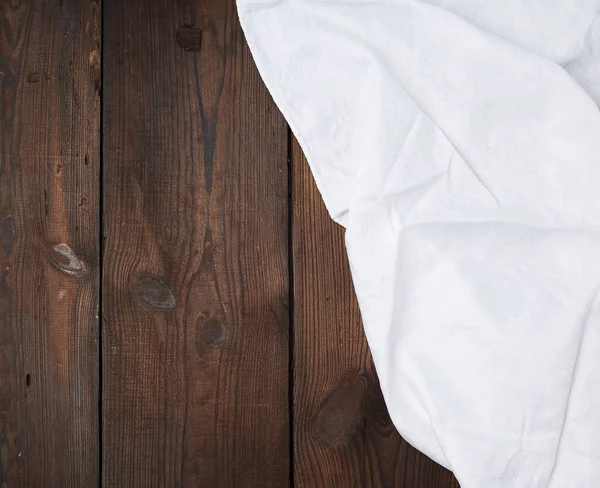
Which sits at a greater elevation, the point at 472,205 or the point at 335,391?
the point at 472,205

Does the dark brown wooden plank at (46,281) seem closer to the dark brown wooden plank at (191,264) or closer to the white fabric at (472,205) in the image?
the dark brown wooden plank at (191,264)

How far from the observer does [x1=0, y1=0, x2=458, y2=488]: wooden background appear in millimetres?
560

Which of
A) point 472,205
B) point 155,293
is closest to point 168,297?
point 155,293

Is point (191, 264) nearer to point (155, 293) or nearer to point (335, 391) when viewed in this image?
point (155, 293)

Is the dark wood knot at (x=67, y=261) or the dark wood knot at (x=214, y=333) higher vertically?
the dark wood knot at (x=67, y=261)

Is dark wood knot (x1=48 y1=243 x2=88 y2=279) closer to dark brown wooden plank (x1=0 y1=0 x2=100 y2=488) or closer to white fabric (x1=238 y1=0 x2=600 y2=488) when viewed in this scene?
dark brown wooden plank (x1=0 y1=0 x2=100 y2=488)

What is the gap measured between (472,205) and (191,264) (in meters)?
0.26

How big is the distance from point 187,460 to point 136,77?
0.36m

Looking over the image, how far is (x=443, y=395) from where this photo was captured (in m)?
0.46

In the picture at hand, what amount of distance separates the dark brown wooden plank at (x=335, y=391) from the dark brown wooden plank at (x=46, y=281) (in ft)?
0.63

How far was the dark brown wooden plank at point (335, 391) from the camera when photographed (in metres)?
0.56

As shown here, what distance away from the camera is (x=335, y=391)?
563 millimetres

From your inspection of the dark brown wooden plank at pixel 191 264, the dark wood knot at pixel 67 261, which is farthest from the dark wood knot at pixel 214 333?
the dark wood knot at pixel 67 261

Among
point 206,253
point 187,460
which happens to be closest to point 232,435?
point 187,460
